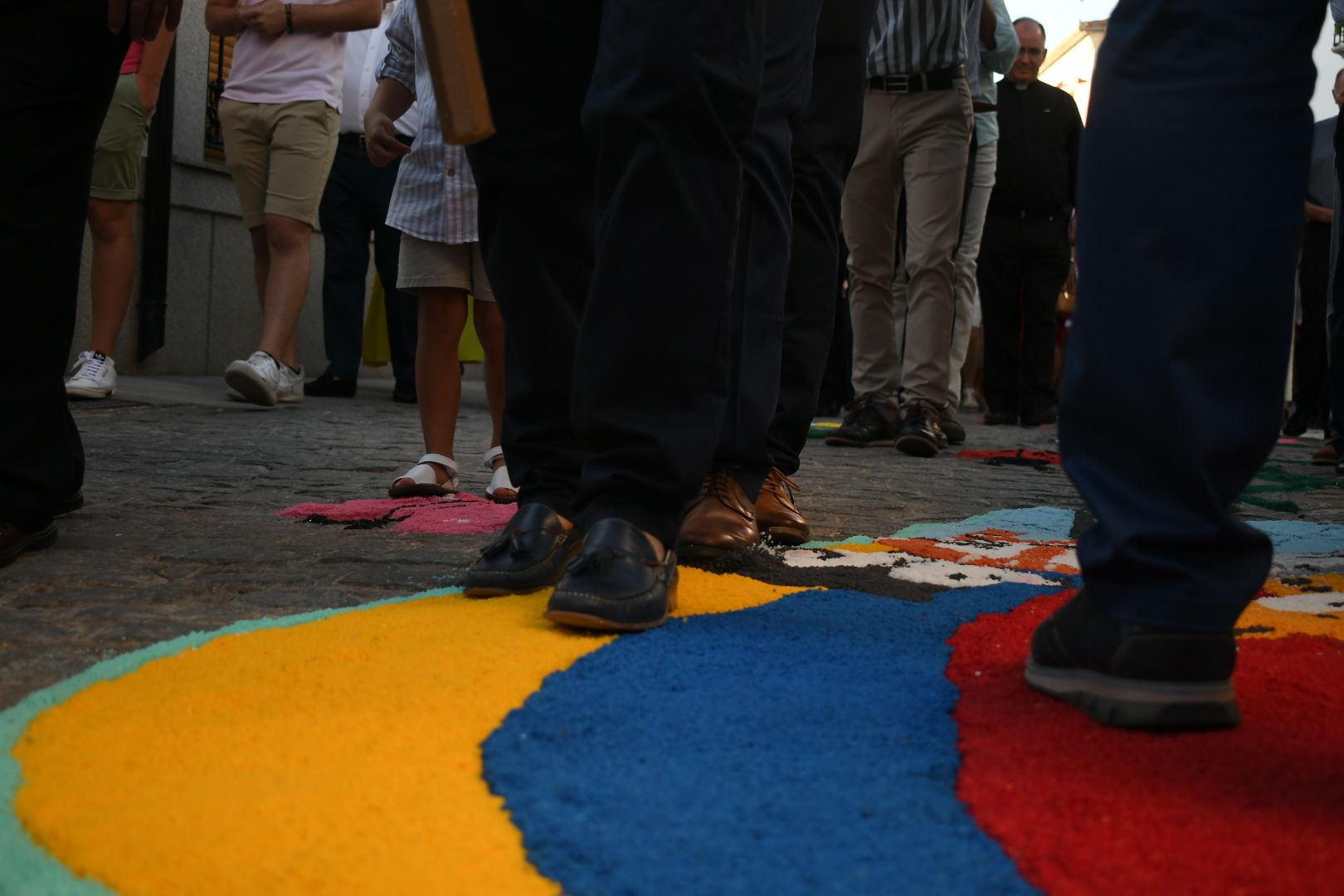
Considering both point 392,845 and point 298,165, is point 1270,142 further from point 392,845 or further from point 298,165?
point 298,165

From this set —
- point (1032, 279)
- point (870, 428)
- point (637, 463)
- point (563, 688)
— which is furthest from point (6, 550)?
point (1032, 279)

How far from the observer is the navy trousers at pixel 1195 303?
1298 mm

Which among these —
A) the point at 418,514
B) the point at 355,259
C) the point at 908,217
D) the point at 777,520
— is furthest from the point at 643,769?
the point at 355,259

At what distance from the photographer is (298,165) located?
6.14m

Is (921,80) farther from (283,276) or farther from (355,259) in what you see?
(355,259)

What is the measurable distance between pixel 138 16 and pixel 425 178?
1378 millimetres

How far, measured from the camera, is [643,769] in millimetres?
1167

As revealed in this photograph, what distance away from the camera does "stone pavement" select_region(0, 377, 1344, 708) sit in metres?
1.83

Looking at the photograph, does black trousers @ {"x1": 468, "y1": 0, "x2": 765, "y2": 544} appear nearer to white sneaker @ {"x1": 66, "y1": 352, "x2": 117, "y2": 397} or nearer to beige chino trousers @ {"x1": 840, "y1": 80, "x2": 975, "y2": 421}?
beige chino trousers @ {"x1": 840, "y1": 80, "x2": 975, "y2": 421}

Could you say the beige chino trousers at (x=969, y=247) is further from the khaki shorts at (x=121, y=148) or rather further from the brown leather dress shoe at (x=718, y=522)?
the brown leather dress shoe at (x=718, y=522)

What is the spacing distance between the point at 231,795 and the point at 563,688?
1.32 feet

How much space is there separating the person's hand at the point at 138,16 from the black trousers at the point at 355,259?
4.90m

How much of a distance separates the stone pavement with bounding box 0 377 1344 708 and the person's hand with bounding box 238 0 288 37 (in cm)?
168

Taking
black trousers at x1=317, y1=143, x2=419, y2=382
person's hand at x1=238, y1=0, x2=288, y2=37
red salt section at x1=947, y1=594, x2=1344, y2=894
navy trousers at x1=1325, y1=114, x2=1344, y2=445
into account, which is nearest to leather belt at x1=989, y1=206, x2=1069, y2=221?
black trousers at x1=317, y1=143, x2=419, y2=382
